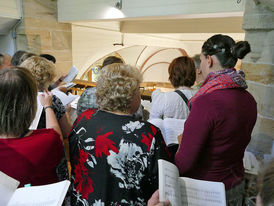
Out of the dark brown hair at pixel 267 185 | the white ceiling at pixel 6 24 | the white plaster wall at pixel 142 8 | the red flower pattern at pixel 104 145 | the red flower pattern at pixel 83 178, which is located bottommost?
the red flower pattern at pixel 83 178

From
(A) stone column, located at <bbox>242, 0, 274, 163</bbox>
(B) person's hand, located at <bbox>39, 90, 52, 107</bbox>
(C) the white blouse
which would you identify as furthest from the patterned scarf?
(B) person's hand, located at <bbox>39, 90, 52, 107</bbox>

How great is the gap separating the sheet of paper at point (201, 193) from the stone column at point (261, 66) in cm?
129

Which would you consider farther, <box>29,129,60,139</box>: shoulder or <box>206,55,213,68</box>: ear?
<box>206,55,213,68</box>: ear

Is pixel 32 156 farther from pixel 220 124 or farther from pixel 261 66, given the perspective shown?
pixel 261 66

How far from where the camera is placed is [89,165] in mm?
1236

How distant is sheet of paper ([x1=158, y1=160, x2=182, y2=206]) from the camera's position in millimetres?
936

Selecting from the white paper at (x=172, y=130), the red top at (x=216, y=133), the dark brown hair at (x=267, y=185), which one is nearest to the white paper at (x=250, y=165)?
the red top at (x=216, y=133)

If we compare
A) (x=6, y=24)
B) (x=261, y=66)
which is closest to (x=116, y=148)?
(x=261, y=66)

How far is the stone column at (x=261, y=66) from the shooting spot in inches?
77.2

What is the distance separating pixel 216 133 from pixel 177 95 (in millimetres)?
743

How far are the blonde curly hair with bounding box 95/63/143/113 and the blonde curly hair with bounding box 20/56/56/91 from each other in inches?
27.9

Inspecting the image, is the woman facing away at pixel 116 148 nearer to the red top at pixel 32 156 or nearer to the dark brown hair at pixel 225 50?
the red top at pixel 32 156

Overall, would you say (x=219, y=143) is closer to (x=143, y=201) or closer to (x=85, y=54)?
(x=143, y=201)

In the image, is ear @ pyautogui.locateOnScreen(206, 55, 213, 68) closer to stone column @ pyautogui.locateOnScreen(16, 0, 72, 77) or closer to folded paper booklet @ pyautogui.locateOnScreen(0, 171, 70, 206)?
folded paper booklet @ pyautogui.locateOnScreen(0, 171, 70, 206)
